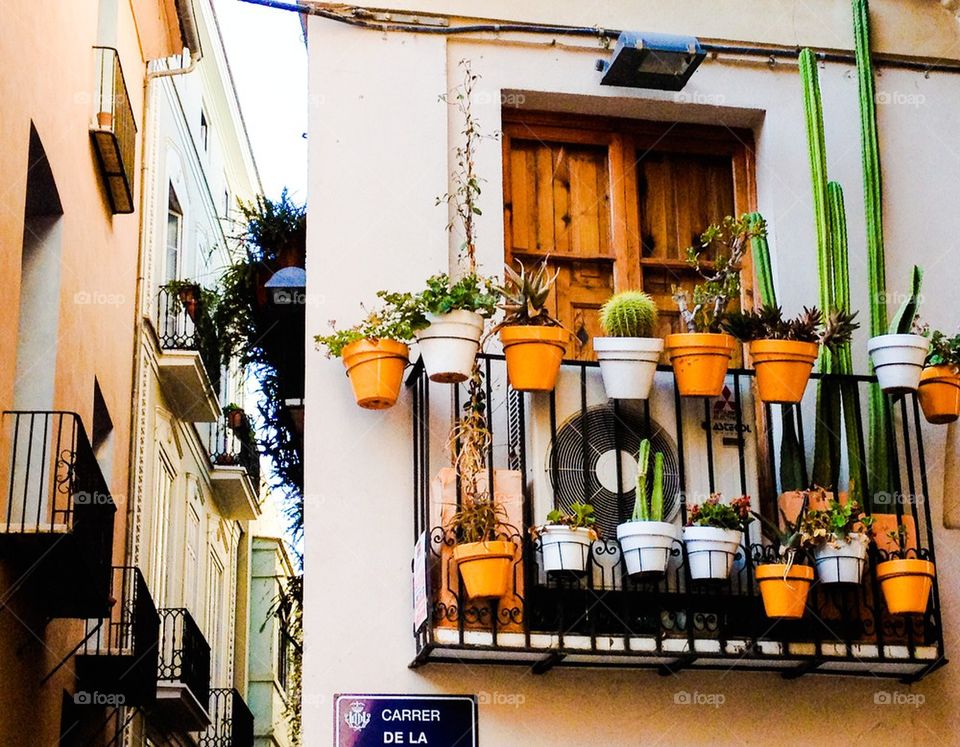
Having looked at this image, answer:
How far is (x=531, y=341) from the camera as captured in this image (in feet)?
24.4

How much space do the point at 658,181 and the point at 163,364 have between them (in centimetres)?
1007

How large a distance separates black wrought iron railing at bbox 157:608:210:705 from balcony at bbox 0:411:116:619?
430 cm

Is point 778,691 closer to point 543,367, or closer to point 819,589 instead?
point 819,589

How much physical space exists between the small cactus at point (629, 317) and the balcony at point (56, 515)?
488 cm

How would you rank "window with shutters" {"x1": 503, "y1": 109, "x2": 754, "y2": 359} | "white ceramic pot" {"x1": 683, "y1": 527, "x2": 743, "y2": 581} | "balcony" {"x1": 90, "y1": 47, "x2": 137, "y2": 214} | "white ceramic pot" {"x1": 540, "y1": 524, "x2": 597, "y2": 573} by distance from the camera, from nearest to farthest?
"white ceramic pot" {"x1": 540, "y1": 524, "x2": 597, "y2": 573}, "white ceramic pot" {"x1": 683, "y1": 527, "x2": 743, "y2": 581}, "window with shutters" {"x1": 503, "y1": 109, "x2": 754, "y2": 359}, "balcony" {"x1": 90, "y1": 47, "x2": 137, "y2": 214}

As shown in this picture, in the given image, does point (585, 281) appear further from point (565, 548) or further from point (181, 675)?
point (181, 675)

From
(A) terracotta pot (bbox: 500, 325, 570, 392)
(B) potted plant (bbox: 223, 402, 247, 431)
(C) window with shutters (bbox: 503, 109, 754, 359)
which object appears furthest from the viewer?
(B) potted plant (bbox: 223, 402, 247, 431)

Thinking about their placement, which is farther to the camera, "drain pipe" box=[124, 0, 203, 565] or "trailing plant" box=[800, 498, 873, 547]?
"drain pipe" box=[124, 0, 203, 565]

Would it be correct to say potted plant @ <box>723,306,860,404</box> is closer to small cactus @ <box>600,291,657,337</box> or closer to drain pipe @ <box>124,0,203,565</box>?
small cactus @ <box>600,291,657,337</box>

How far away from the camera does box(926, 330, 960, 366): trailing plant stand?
8.08m

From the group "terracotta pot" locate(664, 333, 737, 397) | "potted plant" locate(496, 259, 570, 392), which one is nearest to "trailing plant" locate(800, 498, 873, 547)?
"terracotta pot" locate(664, 333, 737, 397)

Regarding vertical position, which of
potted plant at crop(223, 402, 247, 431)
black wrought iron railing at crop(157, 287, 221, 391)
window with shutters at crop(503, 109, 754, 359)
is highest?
black wrought iron railing at crop(157, 287, 221, 391)

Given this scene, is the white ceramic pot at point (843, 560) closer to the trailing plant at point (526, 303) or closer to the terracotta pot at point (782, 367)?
the terracotta pot at point (782, 367)

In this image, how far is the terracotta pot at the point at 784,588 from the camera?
283 inches
